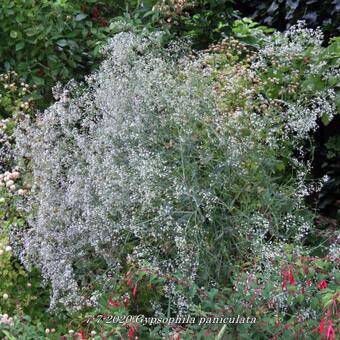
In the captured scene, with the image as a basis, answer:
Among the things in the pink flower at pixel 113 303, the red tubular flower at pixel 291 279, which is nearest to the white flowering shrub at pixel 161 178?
the pink flower at pixel 113 303

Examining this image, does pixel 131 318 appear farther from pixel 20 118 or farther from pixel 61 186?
pixel 20 118

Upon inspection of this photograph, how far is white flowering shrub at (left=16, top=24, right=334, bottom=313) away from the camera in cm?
303

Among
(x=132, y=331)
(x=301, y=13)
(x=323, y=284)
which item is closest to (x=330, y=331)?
(x=323, y=284)

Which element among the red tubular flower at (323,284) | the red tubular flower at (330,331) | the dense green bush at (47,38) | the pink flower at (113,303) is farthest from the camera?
the dense green bush at (47,38)

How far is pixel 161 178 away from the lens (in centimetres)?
313

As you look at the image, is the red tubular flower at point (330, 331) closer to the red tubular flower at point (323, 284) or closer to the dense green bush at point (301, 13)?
the red tubular flower at point (323, 284)

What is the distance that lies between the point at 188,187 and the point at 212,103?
57 centimetres

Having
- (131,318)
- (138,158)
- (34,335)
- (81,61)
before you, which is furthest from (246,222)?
(81,61)

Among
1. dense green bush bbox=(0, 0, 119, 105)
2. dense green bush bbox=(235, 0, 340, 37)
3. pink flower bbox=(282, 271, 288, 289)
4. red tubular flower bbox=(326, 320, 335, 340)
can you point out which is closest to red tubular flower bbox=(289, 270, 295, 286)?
pink flower bbox=(282, 271, 288, 289)

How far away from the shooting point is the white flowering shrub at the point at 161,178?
3031mm

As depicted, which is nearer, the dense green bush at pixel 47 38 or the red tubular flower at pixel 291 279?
the red tubular flower at pixel 291 279

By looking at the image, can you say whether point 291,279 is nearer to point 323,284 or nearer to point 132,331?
point 323,284

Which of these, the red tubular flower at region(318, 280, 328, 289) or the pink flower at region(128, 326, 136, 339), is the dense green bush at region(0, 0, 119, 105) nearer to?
the pink flower at region(128, 326, 136, 339)

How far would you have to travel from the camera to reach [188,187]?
10.0 ft
